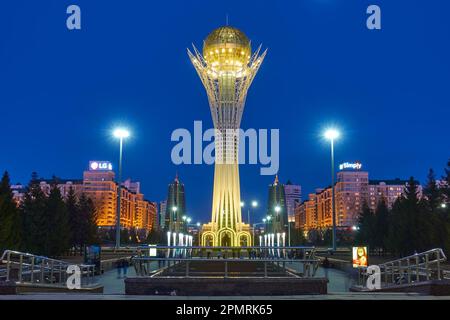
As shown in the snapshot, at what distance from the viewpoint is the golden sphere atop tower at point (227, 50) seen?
65.4 m

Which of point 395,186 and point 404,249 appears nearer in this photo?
point 404,249

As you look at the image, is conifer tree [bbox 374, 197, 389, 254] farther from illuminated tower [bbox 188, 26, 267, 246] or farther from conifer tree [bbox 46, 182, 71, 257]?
conifer tree [bbox 46, 182, 71, 257]

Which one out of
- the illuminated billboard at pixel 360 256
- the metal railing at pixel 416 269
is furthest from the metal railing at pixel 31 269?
the illuminated billboard at pixel 360 256

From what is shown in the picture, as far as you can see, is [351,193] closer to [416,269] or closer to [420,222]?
[420,222]

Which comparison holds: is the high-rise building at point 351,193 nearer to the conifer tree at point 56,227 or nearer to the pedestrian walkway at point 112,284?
the conifer tree at point 56,227

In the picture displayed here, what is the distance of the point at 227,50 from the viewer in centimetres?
6631

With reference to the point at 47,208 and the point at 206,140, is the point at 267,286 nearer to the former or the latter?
the point at 47,208

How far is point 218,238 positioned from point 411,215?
915 inches

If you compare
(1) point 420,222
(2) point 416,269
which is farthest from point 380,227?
(2) point 416,269

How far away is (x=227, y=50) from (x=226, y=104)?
8.86 metres

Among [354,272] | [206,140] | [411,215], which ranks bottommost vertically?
[354,272]

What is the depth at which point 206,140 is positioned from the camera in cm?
6875
